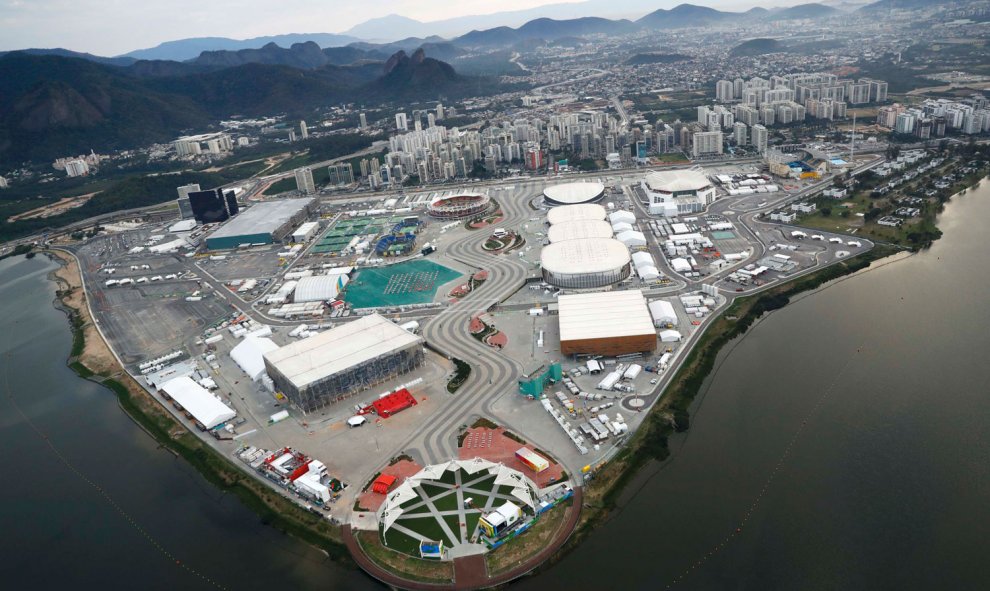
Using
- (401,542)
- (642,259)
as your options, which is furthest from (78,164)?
(401,542)

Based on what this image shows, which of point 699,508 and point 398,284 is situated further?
point 398,284

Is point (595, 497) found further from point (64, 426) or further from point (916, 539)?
point (64, 426)

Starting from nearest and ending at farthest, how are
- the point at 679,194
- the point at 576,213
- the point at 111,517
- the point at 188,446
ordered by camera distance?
1. the point at 111,517
2. the point at 188,446
3. the point at 576,213
4. the point at 679,194

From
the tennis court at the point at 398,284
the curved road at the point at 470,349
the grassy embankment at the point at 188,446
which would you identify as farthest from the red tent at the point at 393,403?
the tennis court at the point at 398,284

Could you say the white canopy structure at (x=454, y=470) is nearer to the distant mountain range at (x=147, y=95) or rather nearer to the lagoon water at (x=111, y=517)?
the lagoon water at (x=111, y=517)

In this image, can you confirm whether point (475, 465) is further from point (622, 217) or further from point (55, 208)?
point (55, 208)

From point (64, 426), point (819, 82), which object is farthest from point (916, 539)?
point (819, 82)

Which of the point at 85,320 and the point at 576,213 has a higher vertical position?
the point at 576,213

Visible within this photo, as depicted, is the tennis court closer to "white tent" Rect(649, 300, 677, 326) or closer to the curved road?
the curved road
